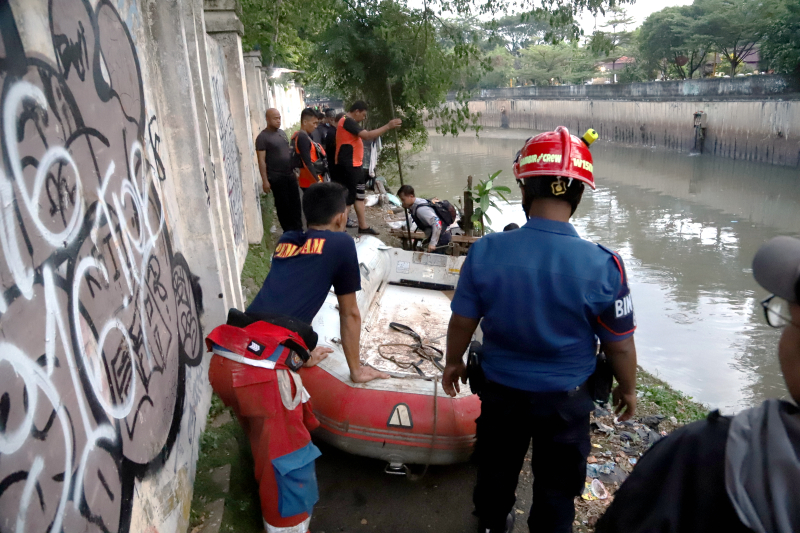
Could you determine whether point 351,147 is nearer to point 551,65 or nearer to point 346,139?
point 346,139

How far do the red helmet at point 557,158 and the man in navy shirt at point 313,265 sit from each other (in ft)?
3.23

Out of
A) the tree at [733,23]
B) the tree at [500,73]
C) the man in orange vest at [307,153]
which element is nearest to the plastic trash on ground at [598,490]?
the man in orange vest at [307,153]

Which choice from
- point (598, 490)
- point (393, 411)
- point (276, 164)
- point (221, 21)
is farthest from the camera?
point (276, 164)

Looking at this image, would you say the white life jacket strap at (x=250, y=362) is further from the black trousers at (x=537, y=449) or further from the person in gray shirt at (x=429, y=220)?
the person in gray shirt at (x=429, y=220)

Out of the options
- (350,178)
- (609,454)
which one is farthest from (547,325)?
(350,178)

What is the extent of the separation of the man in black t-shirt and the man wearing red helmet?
14.6 ft

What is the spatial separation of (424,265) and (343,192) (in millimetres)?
3447

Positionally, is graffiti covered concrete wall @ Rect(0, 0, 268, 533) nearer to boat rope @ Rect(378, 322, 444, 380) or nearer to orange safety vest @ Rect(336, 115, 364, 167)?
boat rope @ Rect(378, 322, 444, 380)

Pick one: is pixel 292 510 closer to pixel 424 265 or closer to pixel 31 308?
pixel 31 308

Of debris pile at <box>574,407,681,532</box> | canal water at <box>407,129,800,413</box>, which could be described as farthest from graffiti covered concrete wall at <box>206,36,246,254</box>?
canal water at <box>407,129,800,413</box>

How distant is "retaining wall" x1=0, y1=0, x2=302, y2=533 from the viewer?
1.48 metres

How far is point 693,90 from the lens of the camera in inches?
982

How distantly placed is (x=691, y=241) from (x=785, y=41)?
13452 mm

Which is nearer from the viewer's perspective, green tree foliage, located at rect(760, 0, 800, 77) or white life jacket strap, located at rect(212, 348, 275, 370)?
white life jacket strap, located at rect(212, 348, 275, 370)
